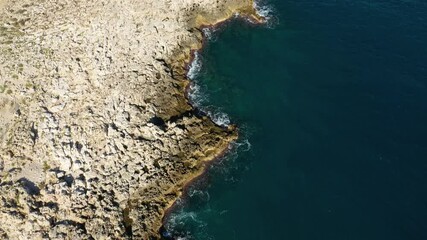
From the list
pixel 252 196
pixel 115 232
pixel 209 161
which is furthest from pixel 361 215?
pixel 115 232

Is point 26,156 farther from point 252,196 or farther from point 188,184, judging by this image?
point 252,196

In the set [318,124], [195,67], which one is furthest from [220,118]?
[318,124]

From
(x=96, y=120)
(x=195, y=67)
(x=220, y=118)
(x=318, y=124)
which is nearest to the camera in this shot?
(x=96, y=120)

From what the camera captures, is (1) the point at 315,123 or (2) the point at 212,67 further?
(2) the point at 212,67

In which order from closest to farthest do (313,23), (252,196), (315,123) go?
(252,196) < (315,123) < (313,23)

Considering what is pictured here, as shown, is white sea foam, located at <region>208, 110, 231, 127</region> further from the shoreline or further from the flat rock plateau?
the flat rock plateau

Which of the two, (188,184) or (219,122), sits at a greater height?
(219,122)

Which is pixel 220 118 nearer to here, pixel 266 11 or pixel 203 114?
pixel 203 114

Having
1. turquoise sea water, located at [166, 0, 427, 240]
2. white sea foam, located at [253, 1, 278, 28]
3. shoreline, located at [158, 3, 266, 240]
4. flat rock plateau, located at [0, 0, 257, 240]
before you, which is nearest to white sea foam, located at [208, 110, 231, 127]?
turquoise sea water, located at [166, 0, 427, 240]
